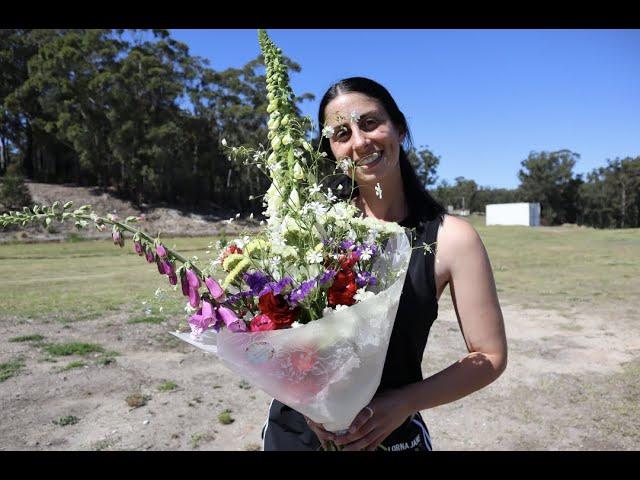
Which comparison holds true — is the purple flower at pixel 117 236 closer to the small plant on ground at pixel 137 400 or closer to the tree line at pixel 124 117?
the small plant on ground at pixel 137 400

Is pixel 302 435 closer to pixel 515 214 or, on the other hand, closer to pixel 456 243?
pixel 456 243

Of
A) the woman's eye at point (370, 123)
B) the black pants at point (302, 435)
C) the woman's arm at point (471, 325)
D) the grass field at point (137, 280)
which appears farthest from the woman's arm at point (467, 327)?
the grass field at point (137, 280)

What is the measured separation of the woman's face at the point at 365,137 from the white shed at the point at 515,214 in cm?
5120

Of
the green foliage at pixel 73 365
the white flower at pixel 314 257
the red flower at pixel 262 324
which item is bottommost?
the green foliage at pixel 73 365

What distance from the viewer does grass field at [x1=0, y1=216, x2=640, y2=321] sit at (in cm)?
931

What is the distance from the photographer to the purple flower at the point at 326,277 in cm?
129

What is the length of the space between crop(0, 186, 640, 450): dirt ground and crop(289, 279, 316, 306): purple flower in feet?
10.2

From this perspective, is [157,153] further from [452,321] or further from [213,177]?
[452,321]

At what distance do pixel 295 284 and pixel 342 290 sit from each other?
13 cm

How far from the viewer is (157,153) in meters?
38.2

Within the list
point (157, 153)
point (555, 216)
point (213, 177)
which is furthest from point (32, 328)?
point (555, 216)

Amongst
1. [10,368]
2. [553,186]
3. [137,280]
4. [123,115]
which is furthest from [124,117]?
[553,186]
